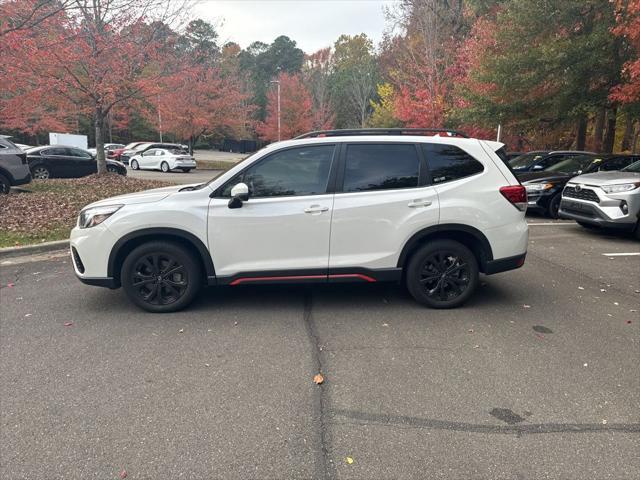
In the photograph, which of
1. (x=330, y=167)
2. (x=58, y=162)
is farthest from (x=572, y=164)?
(x=58, y=162)

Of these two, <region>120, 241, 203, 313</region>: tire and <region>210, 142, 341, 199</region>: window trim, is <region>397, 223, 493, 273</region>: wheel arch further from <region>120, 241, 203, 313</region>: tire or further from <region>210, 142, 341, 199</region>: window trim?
<region>120, 241, 203, 313</region>: tire

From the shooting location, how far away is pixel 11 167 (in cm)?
1161

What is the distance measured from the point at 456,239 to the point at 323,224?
1.46 m

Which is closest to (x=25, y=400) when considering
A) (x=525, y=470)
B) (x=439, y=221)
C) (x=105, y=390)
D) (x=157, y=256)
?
(x=105, y=390)

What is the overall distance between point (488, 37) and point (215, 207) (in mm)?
15900

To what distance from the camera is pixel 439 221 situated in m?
4.83

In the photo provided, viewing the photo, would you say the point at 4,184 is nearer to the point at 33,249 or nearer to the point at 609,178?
the point at 33,249

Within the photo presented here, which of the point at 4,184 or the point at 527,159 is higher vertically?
the point at 527,159

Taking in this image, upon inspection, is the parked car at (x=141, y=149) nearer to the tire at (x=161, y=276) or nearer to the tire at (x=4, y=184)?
the tire at (x=4, y=184)

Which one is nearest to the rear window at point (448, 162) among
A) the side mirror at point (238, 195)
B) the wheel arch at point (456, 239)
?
the wheel arch at point (456, 239)

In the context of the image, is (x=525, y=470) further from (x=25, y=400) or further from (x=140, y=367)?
(x=25, y=400)

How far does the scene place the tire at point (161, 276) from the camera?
4.74 meters

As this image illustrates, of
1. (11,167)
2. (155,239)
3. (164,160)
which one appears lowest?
(155,239)

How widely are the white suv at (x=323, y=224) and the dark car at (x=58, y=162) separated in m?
14.6
